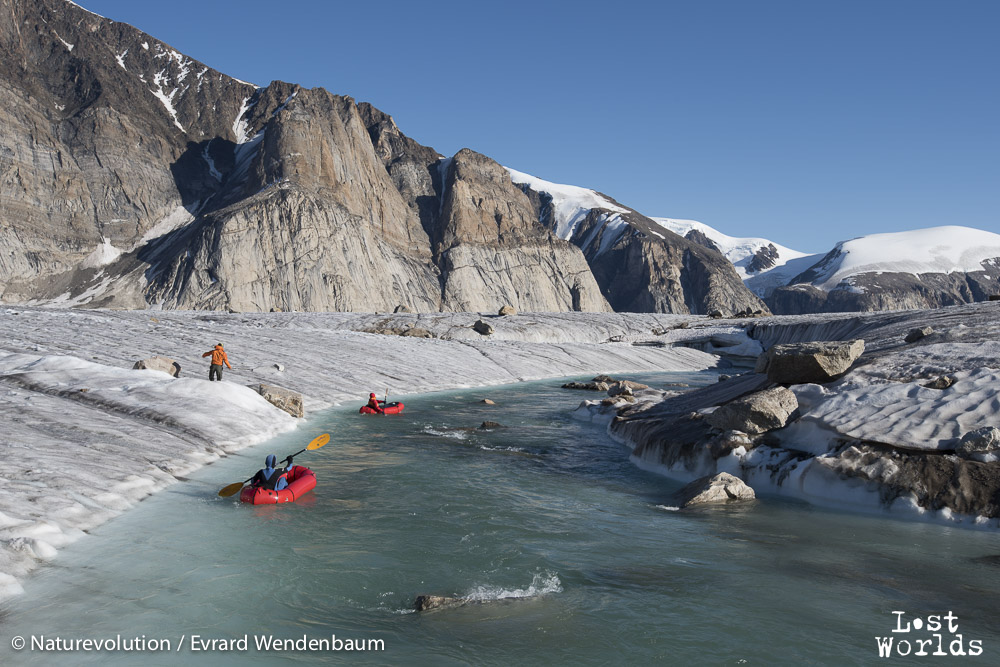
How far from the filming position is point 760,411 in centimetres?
1408

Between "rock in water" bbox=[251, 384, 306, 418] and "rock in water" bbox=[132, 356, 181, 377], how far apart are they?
3717 millimetres

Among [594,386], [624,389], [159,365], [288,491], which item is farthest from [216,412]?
[594,386]

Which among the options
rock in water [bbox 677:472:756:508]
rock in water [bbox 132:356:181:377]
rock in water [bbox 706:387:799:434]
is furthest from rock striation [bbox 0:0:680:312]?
rock in water [bbox 677:472:756:508]

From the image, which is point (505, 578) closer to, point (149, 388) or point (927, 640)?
point (927, 640)

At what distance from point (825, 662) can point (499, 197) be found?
12761 centimetres

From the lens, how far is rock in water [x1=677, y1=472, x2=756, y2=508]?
40.5ft

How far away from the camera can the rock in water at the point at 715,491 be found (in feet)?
40.5

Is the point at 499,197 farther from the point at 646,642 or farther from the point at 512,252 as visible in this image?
the point at 646,642

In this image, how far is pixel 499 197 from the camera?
130m

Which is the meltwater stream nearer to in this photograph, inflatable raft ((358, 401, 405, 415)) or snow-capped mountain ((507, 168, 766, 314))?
inflatable raft ((358, 401, 405, 415))

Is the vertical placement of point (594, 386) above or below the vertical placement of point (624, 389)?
below

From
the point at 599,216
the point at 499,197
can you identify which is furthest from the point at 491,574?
the point at 599,216

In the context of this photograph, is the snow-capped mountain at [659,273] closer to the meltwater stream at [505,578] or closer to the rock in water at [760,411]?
the rock in water at [760,411]

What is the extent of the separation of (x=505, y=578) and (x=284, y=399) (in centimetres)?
1555
